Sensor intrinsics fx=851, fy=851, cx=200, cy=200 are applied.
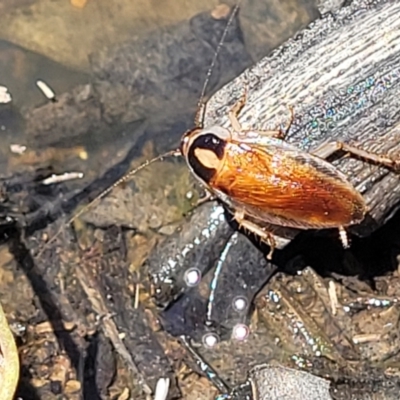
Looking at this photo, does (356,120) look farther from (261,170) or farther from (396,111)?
(261,170)

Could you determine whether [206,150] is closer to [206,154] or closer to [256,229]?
[206,154]

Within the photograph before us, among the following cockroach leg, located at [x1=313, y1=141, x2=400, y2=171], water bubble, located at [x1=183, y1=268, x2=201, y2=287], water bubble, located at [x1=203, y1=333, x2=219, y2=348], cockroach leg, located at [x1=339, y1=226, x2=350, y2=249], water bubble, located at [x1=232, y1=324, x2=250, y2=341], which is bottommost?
water bubble, located at [x1=232, y1=324, x2=250, y2=341]

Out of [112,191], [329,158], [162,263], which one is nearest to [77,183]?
[112,191]

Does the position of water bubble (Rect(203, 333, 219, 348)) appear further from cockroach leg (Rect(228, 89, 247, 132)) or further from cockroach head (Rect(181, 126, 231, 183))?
cockroach leg (Rect(228, 89, 247, 132))

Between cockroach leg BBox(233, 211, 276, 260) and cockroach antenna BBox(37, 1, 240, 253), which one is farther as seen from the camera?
cockroach antenna BBox(37, 1, 240, 253)

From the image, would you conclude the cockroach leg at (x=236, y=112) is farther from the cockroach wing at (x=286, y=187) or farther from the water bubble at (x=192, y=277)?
the water bubble at (x=192, y=277)

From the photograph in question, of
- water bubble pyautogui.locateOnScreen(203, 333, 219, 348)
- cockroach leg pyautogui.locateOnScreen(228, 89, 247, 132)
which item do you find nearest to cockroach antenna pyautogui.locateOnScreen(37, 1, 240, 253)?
cockroach leg pyautogui.locateOnScreen(228, 89, 247, 132)

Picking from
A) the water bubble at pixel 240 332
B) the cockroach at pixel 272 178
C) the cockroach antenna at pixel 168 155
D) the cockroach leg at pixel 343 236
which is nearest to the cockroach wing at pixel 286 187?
the cockroach at pixel 272 178
